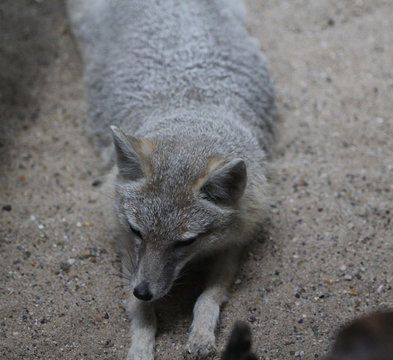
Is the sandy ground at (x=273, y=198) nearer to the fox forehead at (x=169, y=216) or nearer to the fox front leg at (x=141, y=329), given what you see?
the fox front leg at (x=141, y=329)

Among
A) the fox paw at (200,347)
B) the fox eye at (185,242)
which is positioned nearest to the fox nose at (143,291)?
the fox eye at (185,242)

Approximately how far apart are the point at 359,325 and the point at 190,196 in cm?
144

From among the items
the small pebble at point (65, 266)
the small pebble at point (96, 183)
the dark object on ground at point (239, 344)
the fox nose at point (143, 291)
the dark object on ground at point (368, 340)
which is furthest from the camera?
the small pebble at point (96, 183)

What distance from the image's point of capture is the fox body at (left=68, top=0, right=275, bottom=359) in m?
3.43

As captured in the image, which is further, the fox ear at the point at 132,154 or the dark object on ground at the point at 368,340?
the fox ear at the point at 132,154

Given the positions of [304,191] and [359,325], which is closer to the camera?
[359,325]

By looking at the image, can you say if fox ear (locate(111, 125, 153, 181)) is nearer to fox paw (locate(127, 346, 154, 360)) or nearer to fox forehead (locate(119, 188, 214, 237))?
fox forehead (locate(119, 188, 214, 237))

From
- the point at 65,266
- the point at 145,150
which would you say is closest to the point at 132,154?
the point at 145,150

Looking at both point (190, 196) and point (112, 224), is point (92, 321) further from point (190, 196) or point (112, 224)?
point (190, 196)

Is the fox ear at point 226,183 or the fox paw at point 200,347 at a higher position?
the fox ear at point 226,183

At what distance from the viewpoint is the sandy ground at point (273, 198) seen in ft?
12.0

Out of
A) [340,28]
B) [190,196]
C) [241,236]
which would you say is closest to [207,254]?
[241,236]

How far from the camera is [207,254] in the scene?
3898mm

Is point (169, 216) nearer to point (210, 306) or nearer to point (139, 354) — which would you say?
point (210, 306)
